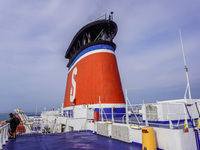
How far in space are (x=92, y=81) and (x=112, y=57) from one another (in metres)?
4.09

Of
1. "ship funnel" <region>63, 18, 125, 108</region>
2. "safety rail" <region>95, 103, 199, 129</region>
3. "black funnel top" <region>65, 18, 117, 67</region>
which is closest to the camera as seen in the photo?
"safety rail" <region>95, 103, 199, 129</region>

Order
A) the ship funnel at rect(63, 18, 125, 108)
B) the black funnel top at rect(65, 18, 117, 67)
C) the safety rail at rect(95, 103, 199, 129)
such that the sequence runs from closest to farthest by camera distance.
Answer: the safety rail at rect(95, 103, 199, 129) < the ship funnel at rect(63, 18, 125, 108) < the black funnel top at rect(65, 18, 117, 67)

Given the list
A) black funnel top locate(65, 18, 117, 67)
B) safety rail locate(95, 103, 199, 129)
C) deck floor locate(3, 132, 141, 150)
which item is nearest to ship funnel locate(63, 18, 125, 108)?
black funnel top locate(65, 18, 117, 67)

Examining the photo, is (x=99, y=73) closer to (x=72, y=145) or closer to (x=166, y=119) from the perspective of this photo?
(x=166, y=119)

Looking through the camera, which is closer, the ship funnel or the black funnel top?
the ship funnel

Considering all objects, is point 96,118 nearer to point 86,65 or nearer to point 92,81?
point 92,81

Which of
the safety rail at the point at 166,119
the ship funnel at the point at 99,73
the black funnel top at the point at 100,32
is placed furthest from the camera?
the black funnel top at the point at 100,32

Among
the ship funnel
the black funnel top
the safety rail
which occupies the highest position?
the black funnel top

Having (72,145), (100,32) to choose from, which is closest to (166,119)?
(72,145)

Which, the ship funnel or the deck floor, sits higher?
the ship funnel

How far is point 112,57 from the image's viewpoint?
16703mm

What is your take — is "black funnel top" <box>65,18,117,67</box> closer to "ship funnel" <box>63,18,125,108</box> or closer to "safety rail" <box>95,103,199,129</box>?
"ship funnel" <box>63,18,125,108</box>

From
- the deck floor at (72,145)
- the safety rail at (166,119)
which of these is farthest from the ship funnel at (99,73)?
the deck floor at (72,145)

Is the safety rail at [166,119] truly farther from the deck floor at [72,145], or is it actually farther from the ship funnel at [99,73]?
the ship funnel at [99,73]
